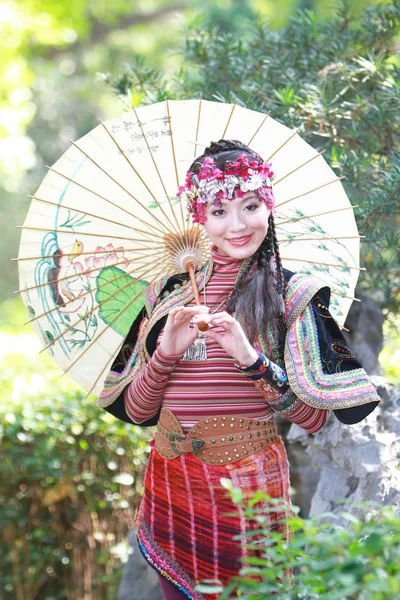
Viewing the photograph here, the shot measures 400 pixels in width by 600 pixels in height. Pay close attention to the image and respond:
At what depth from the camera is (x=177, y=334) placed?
7.56 ft

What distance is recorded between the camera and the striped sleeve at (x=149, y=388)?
2357mm

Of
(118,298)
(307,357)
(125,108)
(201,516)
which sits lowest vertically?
(201,516)

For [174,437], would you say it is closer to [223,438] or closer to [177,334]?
[223,438]

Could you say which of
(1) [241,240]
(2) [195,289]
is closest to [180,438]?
(2) [195,289]

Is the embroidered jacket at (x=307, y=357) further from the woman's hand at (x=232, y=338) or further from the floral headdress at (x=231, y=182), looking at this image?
the floral headdress at (x=231, y=182)

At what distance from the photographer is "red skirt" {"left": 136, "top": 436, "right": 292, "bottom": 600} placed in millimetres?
2320

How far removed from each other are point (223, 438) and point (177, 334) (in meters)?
0.33

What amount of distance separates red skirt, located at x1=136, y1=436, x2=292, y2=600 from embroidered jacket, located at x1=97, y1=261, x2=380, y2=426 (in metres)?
0.21

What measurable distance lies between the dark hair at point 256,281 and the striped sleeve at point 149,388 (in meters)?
0.24

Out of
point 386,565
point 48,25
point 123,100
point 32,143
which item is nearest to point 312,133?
point 123,100

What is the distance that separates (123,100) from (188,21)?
759mm

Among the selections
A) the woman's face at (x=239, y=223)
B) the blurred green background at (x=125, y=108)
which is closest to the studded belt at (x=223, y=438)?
the woman's face at (x=239, y=223)

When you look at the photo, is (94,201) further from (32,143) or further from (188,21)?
(32,143)

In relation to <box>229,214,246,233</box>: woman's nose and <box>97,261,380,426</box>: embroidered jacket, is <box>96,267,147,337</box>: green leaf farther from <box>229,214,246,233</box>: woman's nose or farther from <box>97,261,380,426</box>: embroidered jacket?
<box>229,214,246,233</box>: woman's nose
